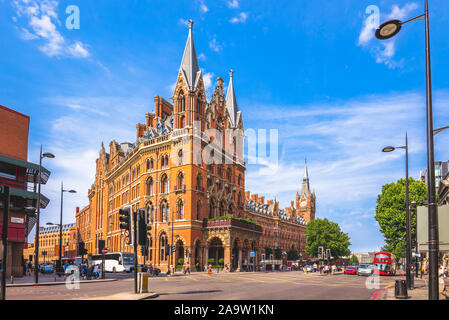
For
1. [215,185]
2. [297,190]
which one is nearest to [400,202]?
[215,185]

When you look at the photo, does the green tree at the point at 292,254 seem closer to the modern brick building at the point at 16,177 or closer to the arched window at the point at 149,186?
the arched window at the point at 149,186

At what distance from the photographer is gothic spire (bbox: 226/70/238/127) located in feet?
256

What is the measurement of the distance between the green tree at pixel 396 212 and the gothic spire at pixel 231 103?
29894 millimetres

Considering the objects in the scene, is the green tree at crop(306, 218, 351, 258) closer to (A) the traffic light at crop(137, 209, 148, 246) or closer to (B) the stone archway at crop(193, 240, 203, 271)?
(B) the stone archway at crop(193, 240, 203, 271)

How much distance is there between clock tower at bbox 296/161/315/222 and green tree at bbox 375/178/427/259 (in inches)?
4207

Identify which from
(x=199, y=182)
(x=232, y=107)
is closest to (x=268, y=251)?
(x=232, y=107)

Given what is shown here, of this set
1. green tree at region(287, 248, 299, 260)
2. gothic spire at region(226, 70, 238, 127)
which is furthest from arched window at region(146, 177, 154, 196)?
green tree at region(287, 248, 299, 260)

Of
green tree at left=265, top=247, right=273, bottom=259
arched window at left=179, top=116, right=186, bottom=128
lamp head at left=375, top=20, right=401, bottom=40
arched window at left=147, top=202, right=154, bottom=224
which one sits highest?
arched window at left=179, top=116, right=186, bottom=128

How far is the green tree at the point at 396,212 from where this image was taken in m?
58.8

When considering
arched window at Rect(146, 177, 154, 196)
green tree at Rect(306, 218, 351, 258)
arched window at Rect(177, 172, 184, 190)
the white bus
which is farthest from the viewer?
green tree at Rect(306, 218, 351, 258)

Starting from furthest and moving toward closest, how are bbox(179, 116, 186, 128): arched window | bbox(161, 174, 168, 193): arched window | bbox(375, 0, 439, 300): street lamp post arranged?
bbox(161, 174, 168, 193): arched window < bbox(179, 116, 186, 128): arched window < bbox(375, 0, 439, 300): street lamp post

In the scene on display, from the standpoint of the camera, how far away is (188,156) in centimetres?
6188

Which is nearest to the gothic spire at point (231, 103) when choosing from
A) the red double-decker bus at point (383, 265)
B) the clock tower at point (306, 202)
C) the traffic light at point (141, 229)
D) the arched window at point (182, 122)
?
the arched window at point (182, 122)
